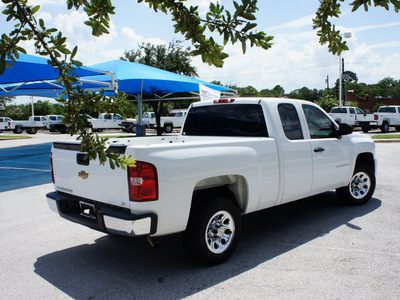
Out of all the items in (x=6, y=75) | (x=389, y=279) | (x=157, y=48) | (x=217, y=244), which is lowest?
(x=389, y=279)

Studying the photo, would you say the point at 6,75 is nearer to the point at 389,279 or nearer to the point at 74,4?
the point at 74,4

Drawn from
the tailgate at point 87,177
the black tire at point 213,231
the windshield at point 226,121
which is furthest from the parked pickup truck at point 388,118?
the tailgate at point 87,177

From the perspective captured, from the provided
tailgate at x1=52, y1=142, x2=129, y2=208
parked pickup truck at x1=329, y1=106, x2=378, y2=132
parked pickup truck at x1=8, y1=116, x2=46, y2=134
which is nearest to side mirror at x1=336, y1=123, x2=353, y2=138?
tailgate at x1=52, y1=142, x2=129, y2=208

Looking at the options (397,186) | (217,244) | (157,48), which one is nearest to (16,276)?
(217,244)

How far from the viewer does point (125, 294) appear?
11.5ft

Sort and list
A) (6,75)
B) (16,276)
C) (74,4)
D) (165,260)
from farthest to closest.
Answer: (6,75), (165,260), (16,276), (74,4)

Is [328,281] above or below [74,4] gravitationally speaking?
below

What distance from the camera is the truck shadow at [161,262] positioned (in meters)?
3.63

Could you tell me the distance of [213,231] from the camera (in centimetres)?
412

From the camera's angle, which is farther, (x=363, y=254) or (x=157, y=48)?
(x=157, y=48)

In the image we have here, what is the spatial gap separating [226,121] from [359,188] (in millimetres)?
2871

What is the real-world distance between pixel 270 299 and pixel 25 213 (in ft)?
15.5

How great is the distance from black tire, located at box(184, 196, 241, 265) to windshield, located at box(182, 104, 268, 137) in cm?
120

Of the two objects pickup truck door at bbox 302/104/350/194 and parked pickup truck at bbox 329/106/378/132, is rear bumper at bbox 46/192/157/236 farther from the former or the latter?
parked pickup truck at bbox 329/106/378/132
